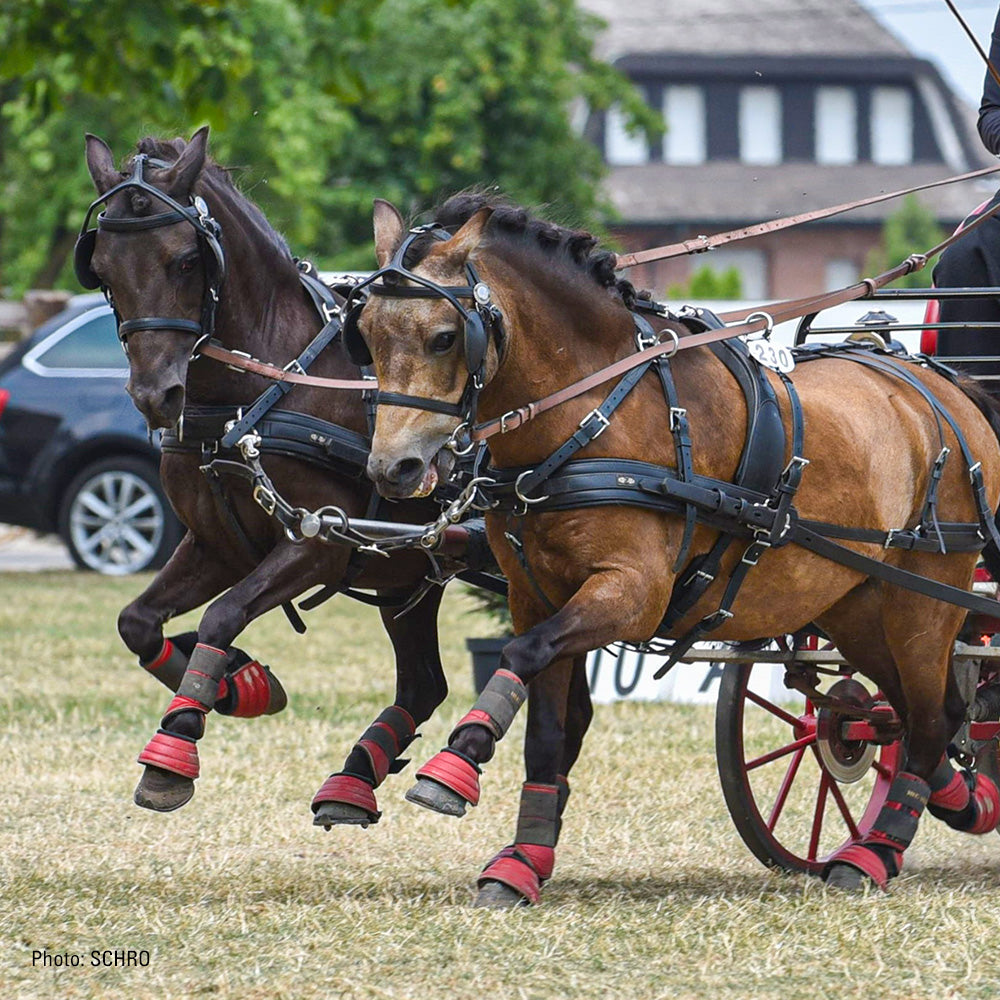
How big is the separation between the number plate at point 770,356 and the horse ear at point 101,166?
6.17 ft

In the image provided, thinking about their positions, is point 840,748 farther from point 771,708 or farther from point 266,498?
point 266,498

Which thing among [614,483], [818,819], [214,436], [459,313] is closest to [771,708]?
[818,819]

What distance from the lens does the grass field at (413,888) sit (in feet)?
13.9

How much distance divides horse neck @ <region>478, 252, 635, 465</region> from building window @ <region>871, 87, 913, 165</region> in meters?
41.3

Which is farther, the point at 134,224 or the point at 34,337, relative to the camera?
the point at 34,337

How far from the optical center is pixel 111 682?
33.3 ft

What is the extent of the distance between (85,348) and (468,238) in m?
10.7

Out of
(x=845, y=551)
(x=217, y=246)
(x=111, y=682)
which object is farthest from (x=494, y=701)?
(x=111, y=682)

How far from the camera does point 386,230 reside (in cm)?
491

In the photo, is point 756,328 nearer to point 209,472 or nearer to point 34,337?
point 209,472

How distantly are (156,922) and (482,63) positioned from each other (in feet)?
76.3

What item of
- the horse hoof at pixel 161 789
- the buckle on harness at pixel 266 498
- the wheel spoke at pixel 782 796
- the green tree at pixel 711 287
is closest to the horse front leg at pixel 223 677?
the horse hoof at pixel 161 789

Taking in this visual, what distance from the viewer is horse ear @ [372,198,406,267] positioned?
4.81 metres

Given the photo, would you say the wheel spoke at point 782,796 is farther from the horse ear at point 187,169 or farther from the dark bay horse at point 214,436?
the horse ear at point 187,169
